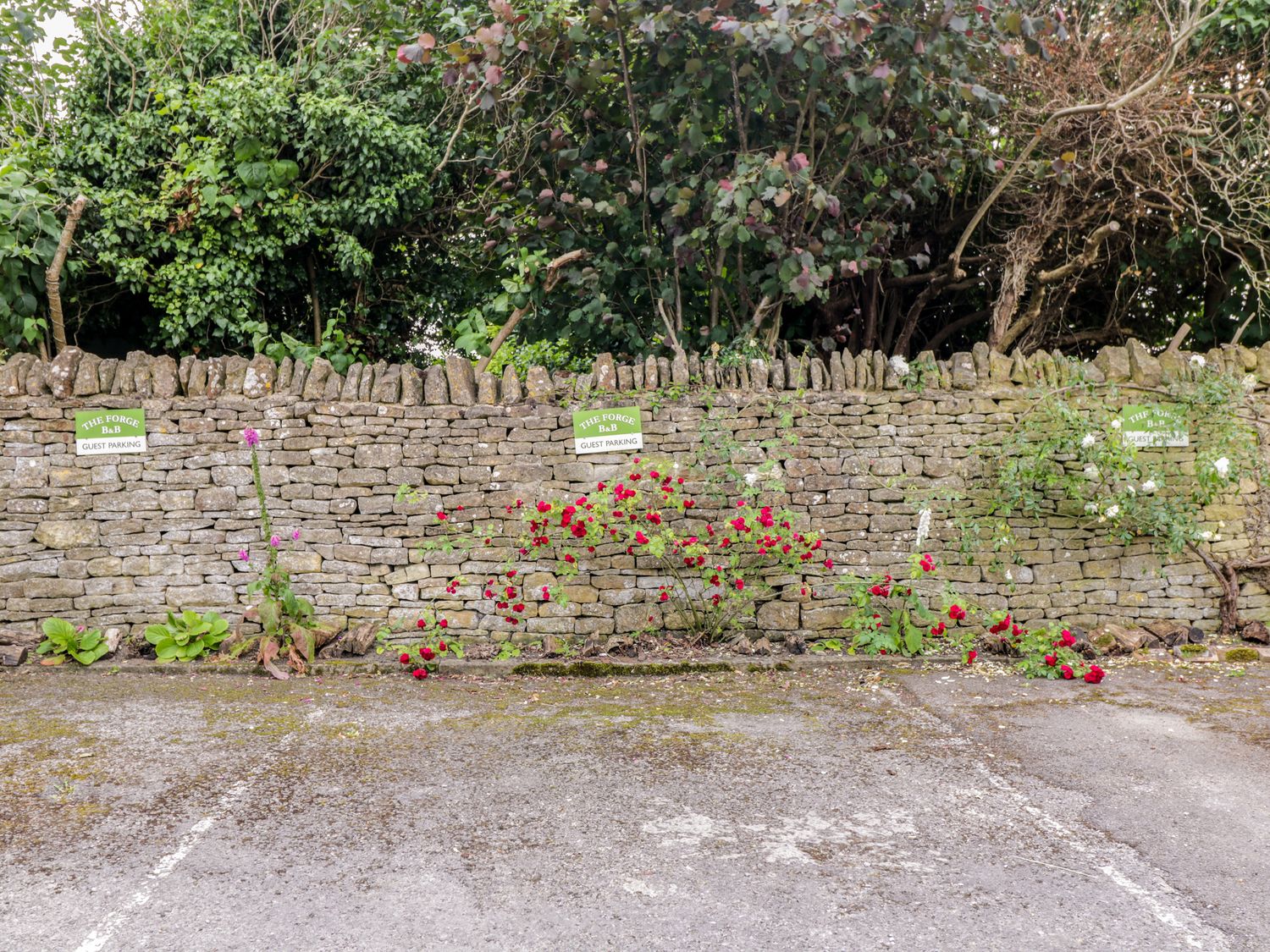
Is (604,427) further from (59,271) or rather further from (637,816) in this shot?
(59,271)

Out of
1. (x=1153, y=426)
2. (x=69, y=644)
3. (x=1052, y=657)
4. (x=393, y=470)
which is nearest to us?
(x=1052, y=657)

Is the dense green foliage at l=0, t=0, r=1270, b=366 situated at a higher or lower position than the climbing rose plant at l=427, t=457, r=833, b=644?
higher

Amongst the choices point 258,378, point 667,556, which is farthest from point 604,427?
point 258,378

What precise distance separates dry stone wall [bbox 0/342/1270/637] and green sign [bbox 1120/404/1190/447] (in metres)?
0.78

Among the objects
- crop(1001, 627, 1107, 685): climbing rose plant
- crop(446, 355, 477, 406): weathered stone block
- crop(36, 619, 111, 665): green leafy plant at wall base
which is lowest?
crop(1001, 627, 1107, 685): climbing rose plant

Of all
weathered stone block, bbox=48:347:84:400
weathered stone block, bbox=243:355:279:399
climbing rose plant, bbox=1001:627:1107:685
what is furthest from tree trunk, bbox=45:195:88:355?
climbing rose plant, bbox=1001:627:1107:685

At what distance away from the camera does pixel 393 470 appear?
6.20 m

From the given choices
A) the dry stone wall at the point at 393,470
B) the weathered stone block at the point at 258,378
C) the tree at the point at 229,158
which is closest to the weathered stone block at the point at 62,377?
the dry stone wall at the point at 393,470

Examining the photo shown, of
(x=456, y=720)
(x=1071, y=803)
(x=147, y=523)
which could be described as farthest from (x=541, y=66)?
(x=1071, y=803)

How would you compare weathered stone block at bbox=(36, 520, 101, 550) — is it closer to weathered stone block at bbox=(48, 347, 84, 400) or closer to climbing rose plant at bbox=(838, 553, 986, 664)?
weathered stone block at bbox=(48, 347, 84, 400)

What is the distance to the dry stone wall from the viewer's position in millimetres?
6145

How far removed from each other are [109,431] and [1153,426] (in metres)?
7.01

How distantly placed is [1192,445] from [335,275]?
23.7 feet

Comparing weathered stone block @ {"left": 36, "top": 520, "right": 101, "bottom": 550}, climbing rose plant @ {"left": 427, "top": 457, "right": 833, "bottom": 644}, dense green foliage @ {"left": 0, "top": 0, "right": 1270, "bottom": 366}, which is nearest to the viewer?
climbing rose plant @ {"left": 427, "top": 457, "right": 833, "bottom": 644}
